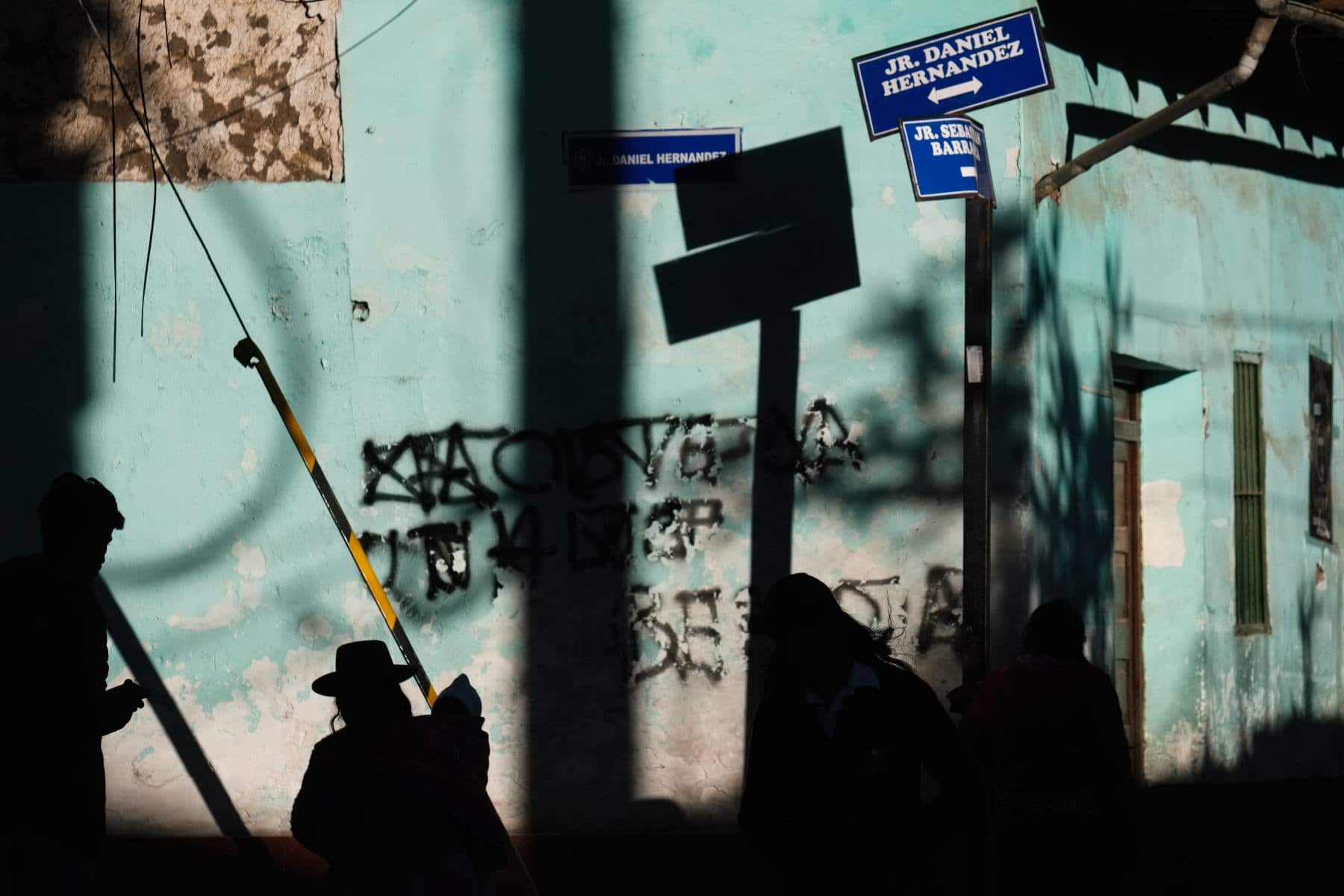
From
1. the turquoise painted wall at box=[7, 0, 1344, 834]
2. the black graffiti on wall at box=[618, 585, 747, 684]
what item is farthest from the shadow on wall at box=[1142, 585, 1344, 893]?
the black graffiti on wall at box=[618, 585, 747, 684]

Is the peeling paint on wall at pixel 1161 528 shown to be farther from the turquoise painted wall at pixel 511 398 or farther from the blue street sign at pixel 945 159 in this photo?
the blue street sign at pixel 945 159

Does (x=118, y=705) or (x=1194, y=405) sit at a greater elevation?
(x=1194, y=405)

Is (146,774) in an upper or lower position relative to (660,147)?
lower

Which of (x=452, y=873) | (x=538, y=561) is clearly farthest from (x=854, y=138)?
(x=452, y=873)

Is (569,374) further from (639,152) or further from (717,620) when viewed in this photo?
(717,620)

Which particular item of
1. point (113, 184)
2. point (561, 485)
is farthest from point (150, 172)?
point (561, 485)

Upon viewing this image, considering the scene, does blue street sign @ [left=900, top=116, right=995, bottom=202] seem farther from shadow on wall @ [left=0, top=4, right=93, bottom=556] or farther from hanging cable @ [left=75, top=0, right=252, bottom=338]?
shadow on wall @ [left=0, top=4, right=93, bottom=556]

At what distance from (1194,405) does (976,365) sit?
4.12m

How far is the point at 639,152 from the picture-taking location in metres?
7.11

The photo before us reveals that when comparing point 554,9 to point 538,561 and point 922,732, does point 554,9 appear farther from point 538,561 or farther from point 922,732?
point 922,732

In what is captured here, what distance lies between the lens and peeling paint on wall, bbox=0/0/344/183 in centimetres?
716

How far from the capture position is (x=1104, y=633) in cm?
795

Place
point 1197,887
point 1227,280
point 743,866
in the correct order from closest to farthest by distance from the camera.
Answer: point 743,866 < point 1197,887 < point 1227,280

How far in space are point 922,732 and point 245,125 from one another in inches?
186
